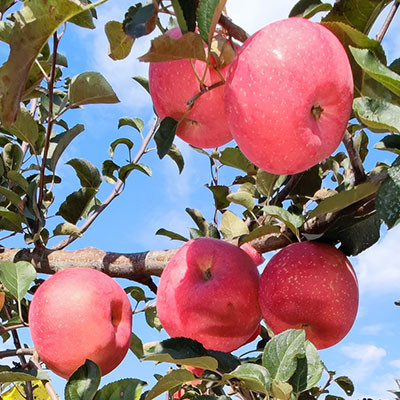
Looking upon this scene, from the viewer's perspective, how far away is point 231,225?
1776 millimetres

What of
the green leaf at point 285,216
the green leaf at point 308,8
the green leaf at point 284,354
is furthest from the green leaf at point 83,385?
the green leaf at point 308,8

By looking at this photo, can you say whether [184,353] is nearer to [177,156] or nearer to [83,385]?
[83,385]

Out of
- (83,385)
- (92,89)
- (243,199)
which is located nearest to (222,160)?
(243,199)

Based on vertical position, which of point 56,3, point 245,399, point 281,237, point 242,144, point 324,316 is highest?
point 56,3

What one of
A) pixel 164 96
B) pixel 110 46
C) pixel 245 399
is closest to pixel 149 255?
pixel 245 399

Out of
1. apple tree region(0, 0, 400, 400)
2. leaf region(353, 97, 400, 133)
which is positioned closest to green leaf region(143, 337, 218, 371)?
apple tree region(0, 0, 400, 400)

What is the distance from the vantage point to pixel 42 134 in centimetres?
230

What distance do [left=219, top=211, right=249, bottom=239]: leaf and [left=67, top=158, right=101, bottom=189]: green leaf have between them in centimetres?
57

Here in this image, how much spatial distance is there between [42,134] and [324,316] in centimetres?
147

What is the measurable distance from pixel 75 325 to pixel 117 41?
74 centimetres

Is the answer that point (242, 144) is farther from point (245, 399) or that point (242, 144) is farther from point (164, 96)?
point (245, 399)

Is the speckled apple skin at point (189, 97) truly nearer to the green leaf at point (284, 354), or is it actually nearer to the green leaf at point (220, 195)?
the green leaf at point (284, 354)

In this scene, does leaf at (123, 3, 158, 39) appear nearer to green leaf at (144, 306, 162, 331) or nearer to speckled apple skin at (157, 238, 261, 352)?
speckled apple skin at (157, 238, 261, 352)

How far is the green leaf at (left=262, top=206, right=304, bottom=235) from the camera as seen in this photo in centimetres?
118
